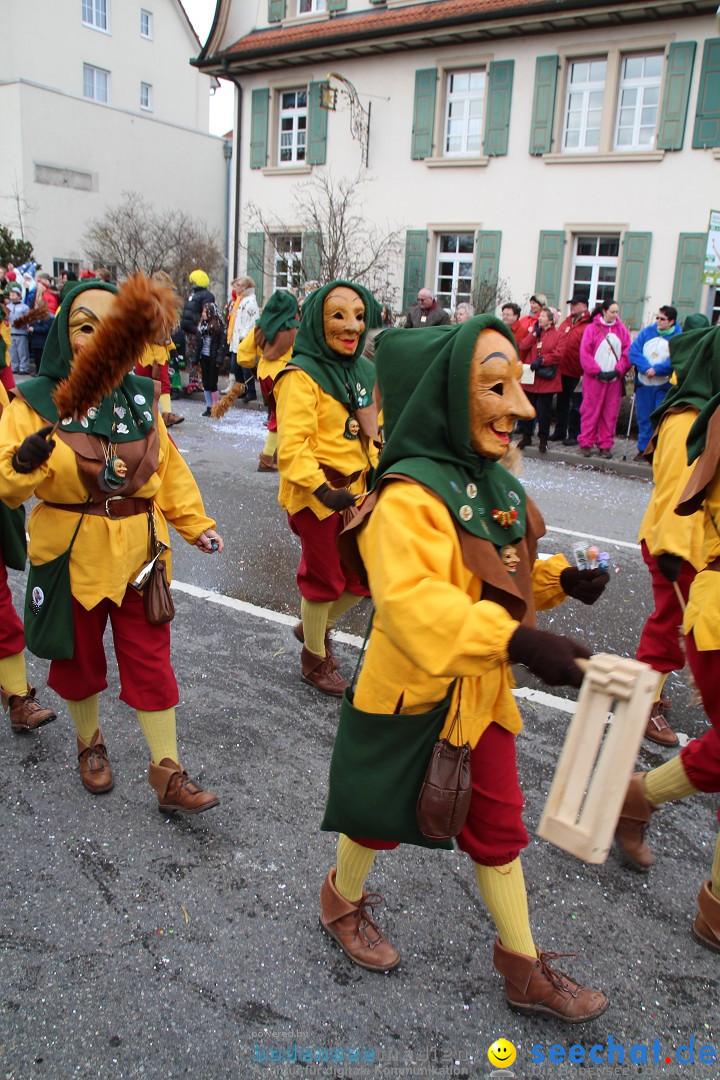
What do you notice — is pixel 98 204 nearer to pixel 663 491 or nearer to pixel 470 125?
pixel 470 125

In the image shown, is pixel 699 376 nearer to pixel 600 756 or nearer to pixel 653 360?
pixel 600 756

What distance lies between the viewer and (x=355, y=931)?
8.66 ft

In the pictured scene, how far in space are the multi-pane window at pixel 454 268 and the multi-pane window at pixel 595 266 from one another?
231 cm

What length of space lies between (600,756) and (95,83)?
36.6 metres

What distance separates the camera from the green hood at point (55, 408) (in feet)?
9.97

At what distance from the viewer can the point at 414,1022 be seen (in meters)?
2.42

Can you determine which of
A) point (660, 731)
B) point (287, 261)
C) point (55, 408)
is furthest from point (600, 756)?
point (287, 261)

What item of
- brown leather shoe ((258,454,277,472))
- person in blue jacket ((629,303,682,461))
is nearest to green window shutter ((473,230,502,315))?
person in blue jacket ((629,303,682,461))

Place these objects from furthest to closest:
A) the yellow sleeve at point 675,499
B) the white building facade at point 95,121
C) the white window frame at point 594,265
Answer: the white building facade at point 95,121
the white window frame at point 594,265
the yellow sleeve at point 675,499

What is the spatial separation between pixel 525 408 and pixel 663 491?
1.46m

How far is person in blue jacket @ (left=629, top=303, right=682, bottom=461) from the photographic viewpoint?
11172 mm

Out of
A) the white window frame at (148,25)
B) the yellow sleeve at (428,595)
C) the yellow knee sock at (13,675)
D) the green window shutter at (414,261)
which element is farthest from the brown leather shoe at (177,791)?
the white window frame at (148,25)

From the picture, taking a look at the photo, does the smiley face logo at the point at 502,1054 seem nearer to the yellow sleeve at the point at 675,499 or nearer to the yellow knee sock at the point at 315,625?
the yellow sleeve at the point at 675,499

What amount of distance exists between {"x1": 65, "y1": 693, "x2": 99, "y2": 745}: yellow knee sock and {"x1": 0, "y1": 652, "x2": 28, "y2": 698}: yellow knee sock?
61 centimetres
